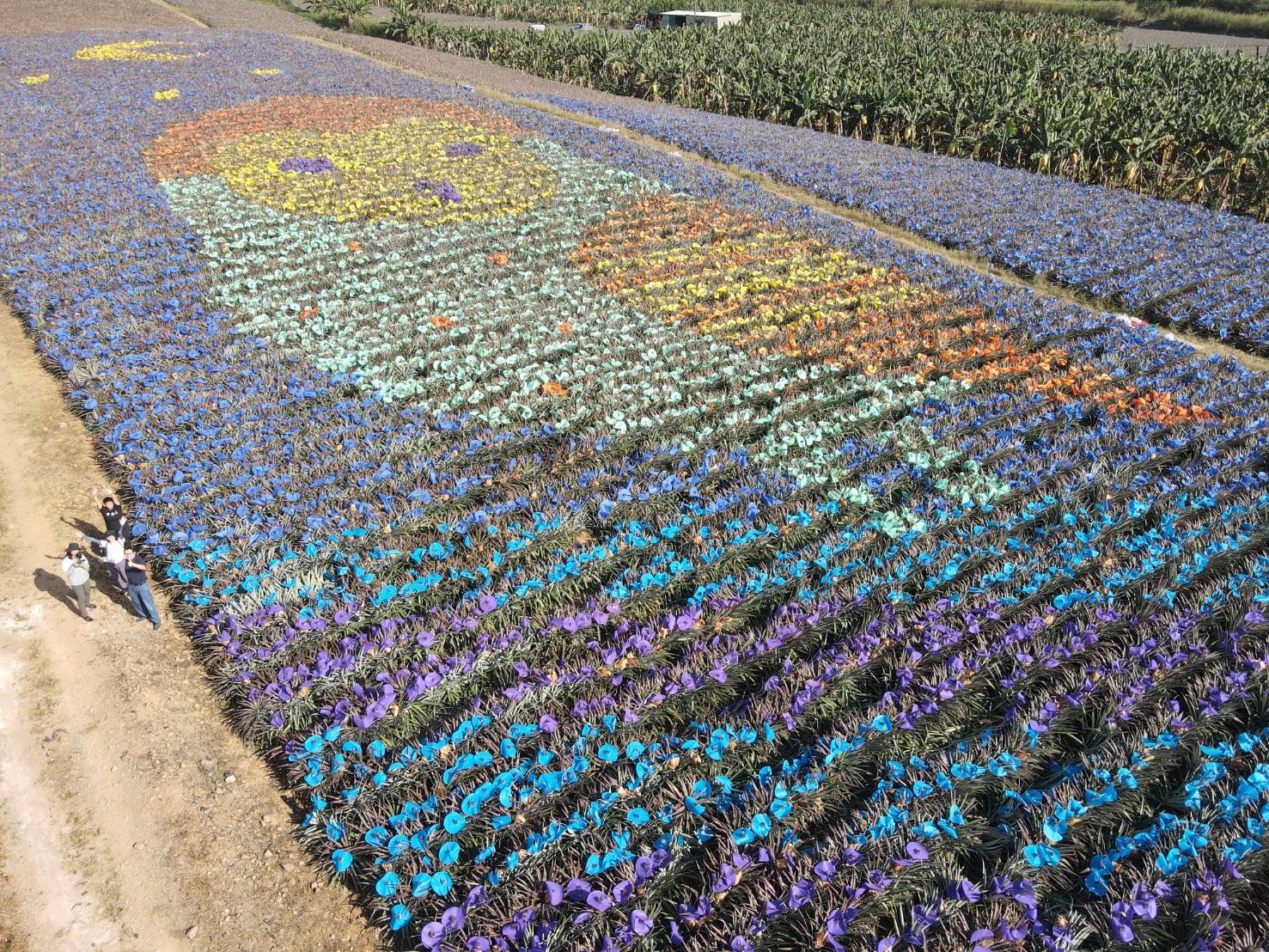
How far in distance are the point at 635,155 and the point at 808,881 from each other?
78.1ft

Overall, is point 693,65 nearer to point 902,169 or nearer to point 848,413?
point 902,169

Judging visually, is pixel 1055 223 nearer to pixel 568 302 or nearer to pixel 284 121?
pixel 568 302

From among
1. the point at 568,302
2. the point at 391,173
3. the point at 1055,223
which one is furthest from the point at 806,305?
the point at 391,173

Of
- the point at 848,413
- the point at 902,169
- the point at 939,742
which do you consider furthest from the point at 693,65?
the point at 939,742

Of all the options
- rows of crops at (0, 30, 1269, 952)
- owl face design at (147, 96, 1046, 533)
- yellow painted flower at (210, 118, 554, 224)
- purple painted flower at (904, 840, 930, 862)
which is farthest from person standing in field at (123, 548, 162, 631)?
yellow painted flower at (210, 118, 554, 224)

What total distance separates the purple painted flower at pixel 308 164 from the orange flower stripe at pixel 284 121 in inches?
76.3

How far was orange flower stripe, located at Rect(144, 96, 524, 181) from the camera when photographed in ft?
77.0

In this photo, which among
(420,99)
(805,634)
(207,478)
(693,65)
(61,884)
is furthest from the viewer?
(693,65)

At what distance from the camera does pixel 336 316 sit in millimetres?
15273

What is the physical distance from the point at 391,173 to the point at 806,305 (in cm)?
1322

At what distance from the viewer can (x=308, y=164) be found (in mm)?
23141

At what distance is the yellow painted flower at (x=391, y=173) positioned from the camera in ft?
68.1

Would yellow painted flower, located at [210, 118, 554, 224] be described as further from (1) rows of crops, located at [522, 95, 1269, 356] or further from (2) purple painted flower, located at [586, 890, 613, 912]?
(2) purple painted flower, located at [586, 890, 613, 912]

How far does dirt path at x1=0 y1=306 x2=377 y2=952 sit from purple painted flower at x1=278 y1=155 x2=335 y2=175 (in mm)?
16033
